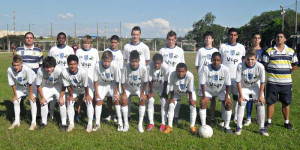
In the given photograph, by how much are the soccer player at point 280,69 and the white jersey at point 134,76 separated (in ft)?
8.14

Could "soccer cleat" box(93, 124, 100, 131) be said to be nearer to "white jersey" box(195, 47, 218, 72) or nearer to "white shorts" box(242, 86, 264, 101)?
"white jersey" box(195, 47, 218, 72)

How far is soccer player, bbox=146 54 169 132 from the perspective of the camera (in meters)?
4.86

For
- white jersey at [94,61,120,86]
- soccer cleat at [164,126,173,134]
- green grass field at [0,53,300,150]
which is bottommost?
green grass field at [0,53,300,150]

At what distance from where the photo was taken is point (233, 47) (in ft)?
17.6

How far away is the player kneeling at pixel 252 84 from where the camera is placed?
461 centimetres

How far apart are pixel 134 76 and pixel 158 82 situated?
1.85ft

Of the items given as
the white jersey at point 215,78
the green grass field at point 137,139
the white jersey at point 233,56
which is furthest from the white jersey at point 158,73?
the white jersey at point 233,56

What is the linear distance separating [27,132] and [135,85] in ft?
7.43

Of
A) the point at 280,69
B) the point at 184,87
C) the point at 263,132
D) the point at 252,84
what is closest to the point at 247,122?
the point at 263,132

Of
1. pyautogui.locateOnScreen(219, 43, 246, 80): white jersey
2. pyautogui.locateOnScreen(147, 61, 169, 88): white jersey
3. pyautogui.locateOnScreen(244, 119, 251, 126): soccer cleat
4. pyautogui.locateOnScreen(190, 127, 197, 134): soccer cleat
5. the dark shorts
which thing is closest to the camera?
pyautogui.locateOnScreen(190, 127, 197, 134): soccer cleat

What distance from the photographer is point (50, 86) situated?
199 inches

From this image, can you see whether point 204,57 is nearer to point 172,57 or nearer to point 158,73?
point 172,57

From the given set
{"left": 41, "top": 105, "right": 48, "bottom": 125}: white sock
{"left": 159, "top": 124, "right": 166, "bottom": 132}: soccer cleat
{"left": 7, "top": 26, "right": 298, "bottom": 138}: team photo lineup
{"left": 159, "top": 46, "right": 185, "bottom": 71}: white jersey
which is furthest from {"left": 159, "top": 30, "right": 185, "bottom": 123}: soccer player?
{"left": 41, "top": 105, "right": 48, "bottom": 125}: white sock

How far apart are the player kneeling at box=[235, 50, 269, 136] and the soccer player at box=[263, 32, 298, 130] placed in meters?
0.36
